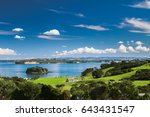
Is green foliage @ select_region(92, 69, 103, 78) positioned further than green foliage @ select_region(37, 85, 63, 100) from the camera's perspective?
Yes

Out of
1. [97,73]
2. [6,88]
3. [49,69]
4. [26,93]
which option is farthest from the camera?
[97,73]

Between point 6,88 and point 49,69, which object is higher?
point 49,69

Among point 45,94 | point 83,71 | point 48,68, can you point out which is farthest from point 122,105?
point 83,71

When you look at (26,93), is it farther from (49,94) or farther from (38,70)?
(38,70)

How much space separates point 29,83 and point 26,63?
47cm

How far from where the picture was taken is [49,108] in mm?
2645

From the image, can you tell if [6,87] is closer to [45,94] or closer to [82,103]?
[45,94]

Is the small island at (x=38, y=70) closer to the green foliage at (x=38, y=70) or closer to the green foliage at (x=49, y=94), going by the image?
the green foliage at (x=38, y=70)

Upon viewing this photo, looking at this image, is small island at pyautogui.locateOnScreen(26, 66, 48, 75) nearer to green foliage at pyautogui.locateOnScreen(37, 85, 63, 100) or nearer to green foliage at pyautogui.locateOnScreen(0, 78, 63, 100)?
green foliage at pyautogui.locateOnScreen(0, 78, 63, 100)

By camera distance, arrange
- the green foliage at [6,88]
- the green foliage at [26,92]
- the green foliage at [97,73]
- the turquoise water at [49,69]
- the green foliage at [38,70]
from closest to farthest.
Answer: the green foliage at [26,92]
the green foliage at [6,88]
the turquoise water at [49,69]
the green foliage at [38,70]
the green foliage at [97,73]

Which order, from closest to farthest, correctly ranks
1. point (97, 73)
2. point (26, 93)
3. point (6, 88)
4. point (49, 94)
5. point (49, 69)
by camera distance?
point (26, 93) → point (49, 94) → point (6, 88) → point (49, 69) → point (97, 73)

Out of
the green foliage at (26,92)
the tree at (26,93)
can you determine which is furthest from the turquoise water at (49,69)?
the tree at (26,93)

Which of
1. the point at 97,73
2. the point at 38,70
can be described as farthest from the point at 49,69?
the point at 97,73

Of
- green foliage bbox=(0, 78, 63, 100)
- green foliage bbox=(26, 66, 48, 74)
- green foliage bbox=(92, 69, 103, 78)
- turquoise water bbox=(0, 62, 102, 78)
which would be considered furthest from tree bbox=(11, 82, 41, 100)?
green foliage bbox=(92, 69, 103, 78)
